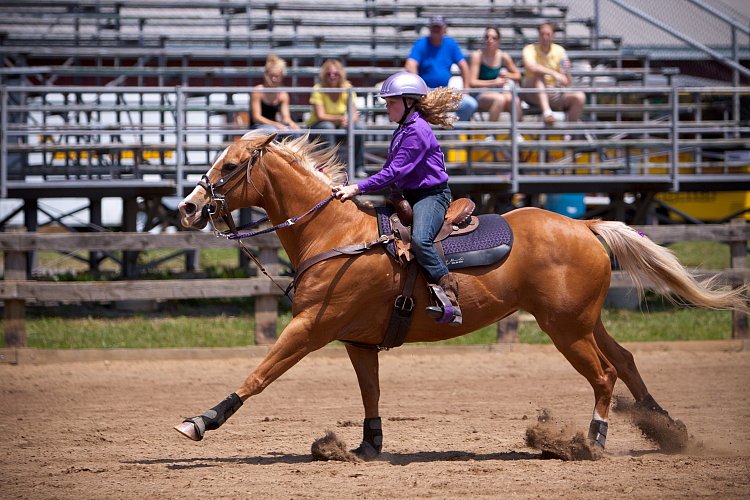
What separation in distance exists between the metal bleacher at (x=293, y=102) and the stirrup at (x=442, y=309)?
210 inches

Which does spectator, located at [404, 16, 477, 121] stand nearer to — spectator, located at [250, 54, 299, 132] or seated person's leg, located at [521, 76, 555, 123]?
seated person's leg, located at [521, 76, 555, 123]

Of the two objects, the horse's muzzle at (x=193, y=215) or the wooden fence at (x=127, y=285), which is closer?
the horse's muzzle at (x=193, y=215)

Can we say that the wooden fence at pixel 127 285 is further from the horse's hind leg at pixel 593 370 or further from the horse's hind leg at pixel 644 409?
the horse's hind leg at pixel 593 370

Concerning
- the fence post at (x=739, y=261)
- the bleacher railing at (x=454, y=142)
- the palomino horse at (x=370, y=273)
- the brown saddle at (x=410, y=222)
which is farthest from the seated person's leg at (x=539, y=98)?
the brown saddle at (x=410, y=222)

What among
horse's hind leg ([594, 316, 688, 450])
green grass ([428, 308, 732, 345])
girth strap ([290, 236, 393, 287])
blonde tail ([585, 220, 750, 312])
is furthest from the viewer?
green grass ([428, 308, 732, 345])

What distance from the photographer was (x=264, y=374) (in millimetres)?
6441

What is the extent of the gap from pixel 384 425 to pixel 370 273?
1788 millimetres

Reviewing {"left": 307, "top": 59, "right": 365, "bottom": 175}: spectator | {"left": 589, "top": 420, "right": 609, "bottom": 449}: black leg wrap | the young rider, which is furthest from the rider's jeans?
{"left": 307, "top": 59, "right": 365, "bottom": 175}: spectator

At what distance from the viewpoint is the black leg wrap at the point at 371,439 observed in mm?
6805

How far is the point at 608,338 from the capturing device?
7.34 metres

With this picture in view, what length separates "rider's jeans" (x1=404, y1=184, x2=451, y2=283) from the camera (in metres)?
6.64

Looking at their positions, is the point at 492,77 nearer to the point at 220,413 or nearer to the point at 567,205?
the point at 567,205

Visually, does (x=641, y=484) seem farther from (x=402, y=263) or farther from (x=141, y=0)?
(x=141, y=0)

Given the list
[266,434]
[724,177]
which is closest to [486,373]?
[266,434]
